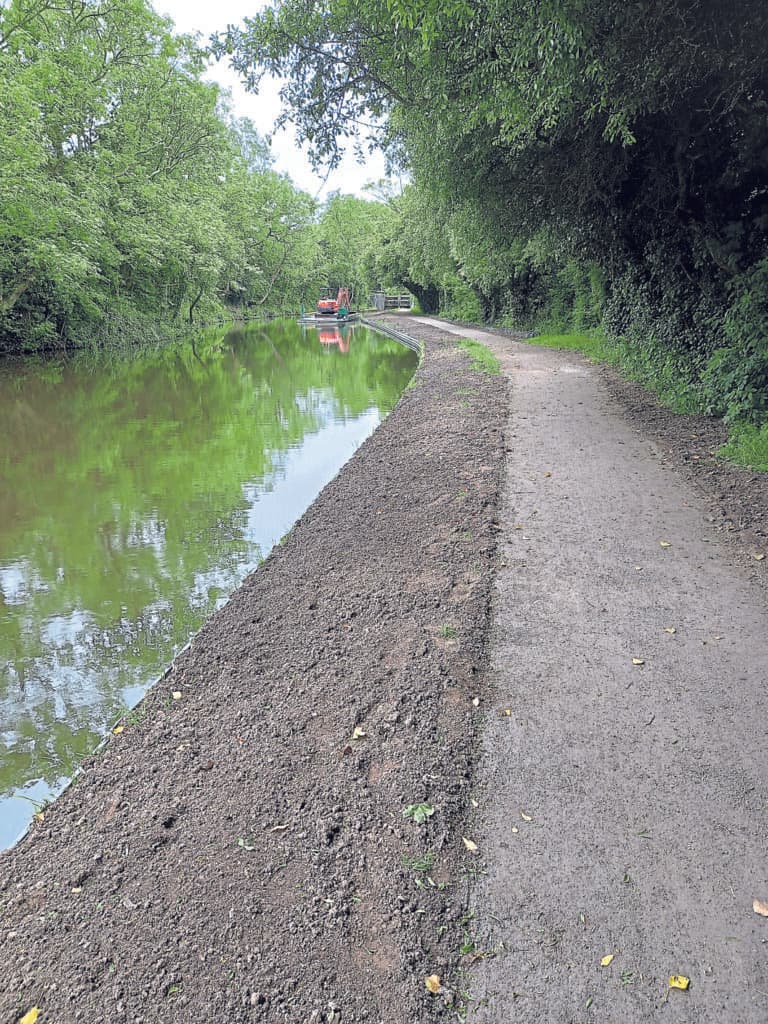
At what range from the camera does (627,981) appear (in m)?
2.04

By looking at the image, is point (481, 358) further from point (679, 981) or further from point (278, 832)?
point (679, 981)

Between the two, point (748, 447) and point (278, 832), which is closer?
point (278, 832)

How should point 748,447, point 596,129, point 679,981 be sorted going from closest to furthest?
point 679,981
point 748,447
point 596,129

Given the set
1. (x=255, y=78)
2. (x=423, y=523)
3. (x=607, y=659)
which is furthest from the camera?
(x=255, y=78)

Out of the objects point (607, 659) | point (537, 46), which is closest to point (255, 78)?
point (537, 46)

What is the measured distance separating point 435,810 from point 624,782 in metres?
0.83

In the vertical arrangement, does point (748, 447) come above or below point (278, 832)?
above

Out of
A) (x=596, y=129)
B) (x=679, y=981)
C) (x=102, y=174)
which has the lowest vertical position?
(x=679, y=981)

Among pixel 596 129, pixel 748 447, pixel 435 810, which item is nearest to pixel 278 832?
pixel 435 810

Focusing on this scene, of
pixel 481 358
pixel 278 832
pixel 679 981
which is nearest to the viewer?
pixel 679 981

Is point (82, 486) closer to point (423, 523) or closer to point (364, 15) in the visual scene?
point (423, 523)

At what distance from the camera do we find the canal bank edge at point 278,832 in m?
2.10

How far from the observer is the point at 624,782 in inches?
114

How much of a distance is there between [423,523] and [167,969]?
14.8 feet
